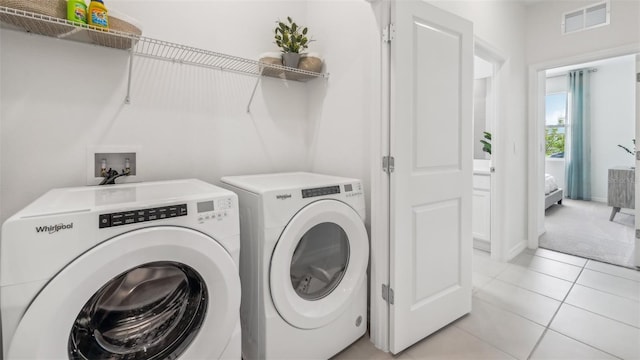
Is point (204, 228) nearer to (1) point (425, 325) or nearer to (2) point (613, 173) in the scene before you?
(1) point (425, 325)

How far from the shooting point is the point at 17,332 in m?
0.73

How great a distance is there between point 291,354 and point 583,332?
1701 mm

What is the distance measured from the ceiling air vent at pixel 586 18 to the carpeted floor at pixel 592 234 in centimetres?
217

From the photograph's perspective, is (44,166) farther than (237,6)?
No

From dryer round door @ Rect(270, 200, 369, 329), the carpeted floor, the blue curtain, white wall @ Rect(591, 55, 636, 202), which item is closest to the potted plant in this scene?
dryer round door @ Rect(270, 200, 369, 329)

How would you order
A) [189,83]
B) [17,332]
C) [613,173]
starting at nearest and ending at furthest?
1. [17,332]
2. [189,83]
3. [613,173]

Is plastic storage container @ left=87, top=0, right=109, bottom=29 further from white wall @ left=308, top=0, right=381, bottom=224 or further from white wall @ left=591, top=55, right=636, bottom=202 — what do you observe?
white wall @ left=591, top=55, right=636, bottom=202

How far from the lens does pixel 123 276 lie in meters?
0.98

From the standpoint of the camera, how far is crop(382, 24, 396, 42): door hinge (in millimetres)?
1411

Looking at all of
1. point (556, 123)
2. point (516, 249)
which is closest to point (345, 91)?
point (516, 249)

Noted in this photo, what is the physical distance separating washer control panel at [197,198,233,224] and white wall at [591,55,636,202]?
7044mm

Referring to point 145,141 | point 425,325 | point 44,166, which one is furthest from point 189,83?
point 425,325

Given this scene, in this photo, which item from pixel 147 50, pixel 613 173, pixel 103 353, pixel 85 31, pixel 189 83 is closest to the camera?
pixel 103 353

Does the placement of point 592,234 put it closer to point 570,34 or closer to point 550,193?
point 550,193
